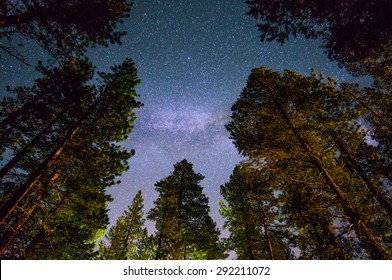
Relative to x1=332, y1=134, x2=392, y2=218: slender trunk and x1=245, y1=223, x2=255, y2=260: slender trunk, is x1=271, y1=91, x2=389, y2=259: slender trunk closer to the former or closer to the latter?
x1=332, y1=134, x2=392, y2=218: slender trunk

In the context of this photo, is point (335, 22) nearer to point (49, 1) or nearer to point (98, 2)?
point (98, 2)

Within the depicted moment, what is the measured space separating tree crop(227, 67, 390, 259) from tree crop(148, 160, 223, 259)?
928 centimetres

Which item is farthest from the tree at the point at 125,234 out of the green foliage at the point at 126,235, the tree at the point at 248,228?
the tree at the point at 248,228

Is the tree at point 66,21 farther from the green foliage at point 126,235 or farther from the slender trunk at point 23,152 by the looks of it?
the green foliage at point 126,235

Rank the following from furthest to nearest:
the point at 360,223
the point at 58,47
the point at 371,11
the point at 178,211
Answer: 1. the point at 178,211
2. the point at 58,47
3. the point at 360,223
4. the point at 371,11

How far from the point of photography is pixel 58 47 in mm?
6242

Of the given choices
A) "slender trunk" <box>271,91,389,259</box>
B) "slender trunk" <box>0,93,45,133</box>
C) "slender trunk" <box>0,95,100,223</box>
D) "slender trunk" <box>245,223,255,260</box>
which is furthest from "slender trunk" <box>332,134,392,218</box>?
"slender trunk" <box>0,93,45,133</box>

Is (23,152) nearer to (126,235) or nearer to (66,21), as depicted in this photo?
(66,21)

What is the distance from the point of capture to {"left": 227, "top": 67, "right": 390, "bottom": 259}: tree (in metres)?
7.21

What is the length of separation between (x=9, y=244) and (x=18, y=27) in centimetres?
876

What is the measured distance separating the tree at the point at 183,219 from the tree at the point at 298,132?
928cm

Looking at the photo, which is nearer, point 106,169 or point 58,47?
point 58,47

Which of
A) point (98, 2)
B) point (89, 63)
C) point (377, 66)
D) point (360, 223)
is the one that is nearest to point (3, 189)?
point (89, 63)

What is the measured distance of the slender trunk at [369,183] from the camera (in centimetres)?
809
